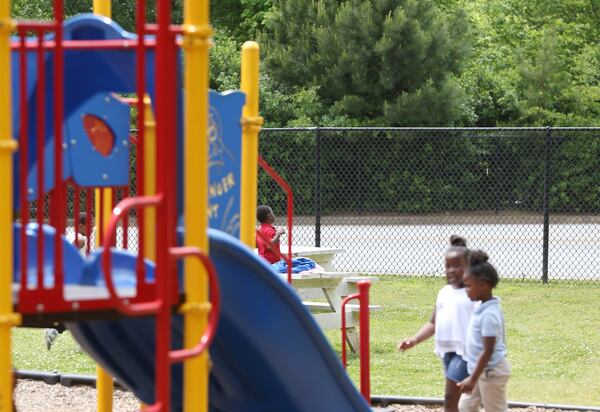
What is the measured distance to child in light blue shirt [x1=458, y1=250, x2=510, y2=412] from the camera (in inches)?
224

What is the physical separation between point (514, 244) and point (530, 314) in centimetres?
675

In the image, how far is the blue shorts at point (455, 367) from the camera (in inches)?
239

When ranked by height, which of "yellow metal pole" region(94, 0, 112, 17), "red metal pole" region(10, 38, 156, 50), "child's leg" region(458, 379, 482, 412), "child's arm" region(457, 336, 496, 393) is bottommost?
"child's leg" region(458, 379, 482, 412)

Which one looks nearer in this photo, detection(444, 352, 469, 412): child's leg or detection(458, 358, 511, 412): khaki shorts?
detection(458, 358, 511, 412): khaki shorts

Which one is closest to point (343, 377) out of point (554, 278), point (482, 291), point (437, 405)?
point (482, 291)

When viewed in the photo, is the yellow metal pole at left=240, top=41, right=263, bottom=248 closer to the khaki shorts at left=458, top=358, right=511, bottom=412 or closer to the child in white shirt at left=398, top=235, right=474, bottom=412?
the child in white shirt at left=398, top=235, right=474, bottom=412

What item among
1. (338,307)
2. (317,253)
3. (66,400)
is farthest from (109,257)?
(317,253)

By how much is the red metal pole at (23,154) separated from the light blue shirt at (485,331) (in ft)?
7.87

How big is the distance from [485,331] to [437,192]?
1248 centimetres

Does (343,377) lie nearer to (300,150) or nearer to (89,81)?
(89,81)

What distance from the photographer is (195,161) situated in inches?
158

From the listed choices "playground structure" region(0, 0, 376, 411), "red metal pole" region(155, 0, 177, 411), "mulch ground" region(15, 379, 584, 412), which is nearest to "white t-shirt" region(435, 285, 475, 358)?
"playground structure" region(0, 0, 376, 411)

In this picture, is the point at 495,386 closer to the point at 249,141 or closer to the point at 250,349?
the point at 250,349

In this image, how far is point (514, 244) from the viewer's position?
18.5 metres
